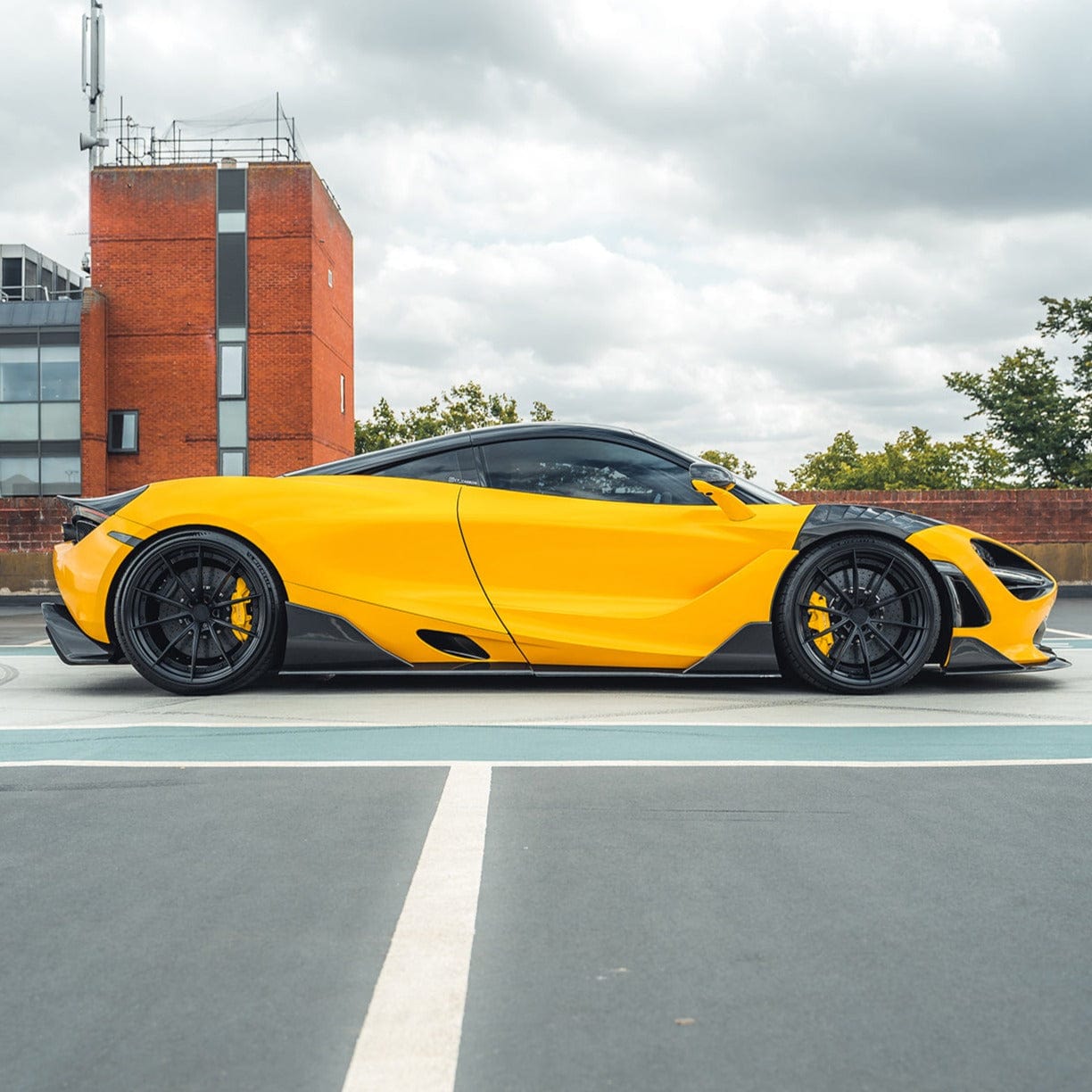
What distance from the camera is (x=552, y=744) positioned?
203 inches

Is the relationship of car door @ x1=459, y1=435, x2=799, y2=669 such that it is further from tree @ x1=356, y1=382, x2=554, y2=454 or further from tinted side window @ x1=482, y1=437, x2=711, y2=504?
tree @ x1=356, y1=382, x2=554, y2=454

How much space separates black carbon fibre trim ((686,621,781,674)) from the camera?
21.5 ft

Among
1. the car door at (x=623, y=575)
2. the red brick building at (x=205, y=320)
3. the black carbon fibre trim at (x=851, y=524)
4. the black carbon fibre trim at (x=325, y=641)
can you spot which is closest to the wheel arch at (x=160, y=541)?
the black carbon fibre trim at (x=325, y=641)

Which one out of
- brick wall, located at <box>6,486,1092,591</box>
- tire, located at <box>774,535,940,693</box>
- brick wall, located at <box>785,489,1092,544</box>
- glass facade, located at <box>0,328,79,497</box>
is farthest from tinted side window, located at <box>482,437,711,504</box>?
glass facade, located at <box>0,328,79,497</box>

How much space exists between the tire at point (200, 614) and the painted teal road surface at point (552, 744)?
39.1 inches

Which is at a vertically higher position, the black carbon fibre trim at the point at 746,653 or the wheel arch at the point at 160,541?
the wheel arch at the point at 160,541

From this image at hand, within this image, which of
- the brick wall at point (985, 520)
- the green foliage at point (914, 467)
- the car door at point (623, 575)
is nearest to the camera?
the car door at point (623, 575)

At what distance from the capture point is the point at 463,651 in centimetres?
657

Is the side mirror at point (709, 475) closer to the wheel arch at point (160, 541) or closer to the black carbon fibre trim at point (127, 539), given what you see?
the wheel arch at point (160, 541)

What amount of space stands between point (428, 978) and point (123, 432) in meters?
42.6

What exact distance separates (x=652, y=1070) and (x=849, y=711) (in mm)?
4066

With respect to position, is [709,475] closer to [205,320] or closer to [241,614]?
[241,614]

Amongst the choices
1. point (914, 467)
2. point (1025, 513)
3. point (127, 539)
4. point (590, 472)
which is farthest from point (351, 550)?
point (914, 467)

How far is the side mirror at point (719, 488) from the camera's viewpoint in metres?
6.57
